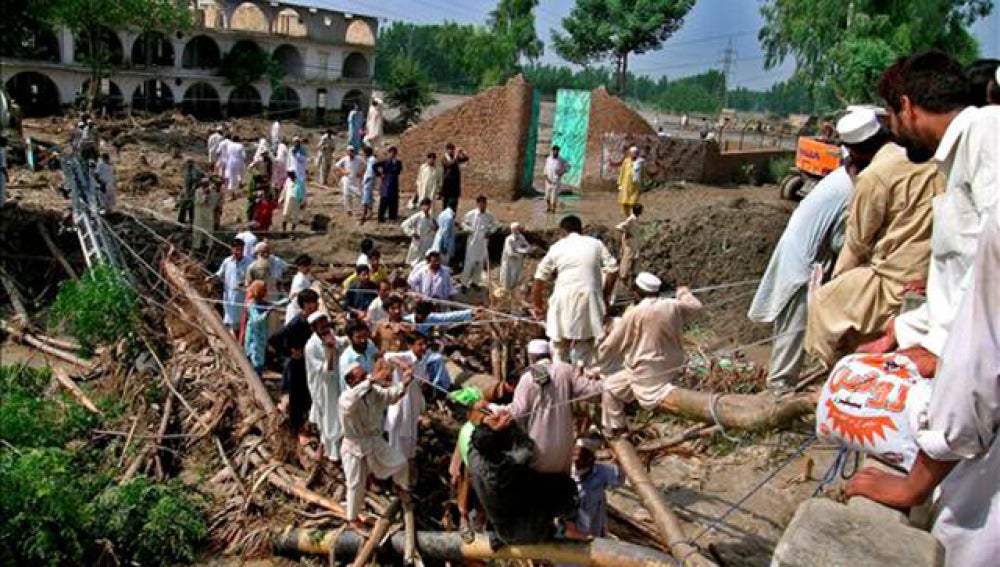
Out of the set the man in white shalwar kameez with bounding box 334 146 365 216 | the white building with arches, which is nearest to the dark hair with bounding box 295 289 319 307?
the man in white shalwar kameez with bounding box 334 146 365 216

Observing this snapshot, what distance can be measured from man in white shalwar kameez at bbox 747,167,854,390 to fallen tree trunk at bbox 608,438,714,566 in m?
0.98

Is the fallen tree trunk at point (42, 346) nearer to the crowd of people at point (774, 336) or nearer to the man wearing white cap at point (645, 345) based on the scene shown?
the crowd of people at point (774, 336)

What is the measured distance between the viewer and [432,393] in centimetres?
895

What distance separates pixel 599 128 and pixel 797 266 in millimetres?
18997

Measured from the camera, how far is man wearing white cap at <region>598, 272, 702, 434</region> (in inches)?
240

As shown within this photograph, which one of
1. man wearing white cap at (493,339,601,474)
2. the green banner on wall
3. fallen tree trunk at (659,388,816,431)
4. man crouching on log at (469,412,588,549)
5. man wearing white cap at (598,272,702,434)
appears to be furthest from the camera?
the green banner on wall

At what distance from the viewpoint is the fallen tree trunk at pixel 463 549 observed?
480 centimetres

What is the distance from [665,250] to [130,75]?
29134mm

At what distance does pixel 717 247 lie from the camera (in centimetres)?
1630

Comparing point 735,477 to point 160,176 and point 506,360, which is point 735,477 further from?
point 160,176

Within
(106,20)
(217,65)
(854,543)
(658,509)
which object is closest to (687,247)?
(658,509)

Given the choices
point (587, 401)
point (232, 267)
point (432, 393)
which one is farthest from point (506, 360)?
point (587, 401)

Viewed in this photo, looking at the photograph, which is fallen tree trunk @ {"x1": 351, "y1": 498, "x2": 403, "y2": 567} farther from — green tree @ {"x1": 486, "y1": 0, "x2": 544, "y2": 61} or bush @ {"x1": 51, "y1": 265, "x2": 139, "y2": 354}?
green tree @ {"x1": 486, "y1": 0, "x2": 544, "y2": 61}

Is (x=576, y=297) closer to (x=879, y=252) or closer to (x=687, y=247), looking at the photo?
(x=879, y=252)
